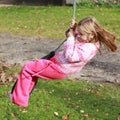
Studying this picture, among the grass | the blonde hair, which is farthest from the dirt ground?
the blonde hair

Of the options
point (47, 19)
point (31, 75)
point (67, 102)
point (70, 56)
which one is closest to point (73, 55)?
point (70, 56)

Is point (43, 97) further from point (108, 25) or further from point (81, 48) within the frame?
point (108, 25)

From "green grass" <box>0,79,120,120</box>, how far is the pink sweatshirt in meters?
1.58

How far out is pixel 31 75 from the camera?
18.5 ft

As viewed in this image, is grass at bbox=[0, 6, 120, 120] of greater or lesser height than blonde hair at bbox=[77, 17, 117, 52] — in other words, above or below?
below

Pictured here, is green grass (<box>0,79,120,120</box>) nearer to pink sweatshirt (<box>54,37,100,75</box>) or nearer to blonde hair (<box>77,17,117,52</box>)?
pink sweatshirt (<box>54,37,100,75</box>)

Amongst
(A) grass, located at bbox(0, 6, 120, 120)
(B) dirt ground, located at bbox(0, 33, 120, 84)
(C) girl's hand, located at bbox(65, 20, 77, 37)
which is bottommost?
(B) dirt ground, located at bbox(0, 33, 120, 84)

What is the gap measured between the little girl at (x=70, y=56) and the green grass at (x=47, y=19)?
8.25m

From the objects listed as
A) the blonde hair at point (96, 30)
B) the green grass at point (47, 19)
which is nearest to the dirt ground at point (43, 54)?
the green grass at point (47, 19)

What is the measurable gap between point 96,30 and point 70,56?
1.35ft

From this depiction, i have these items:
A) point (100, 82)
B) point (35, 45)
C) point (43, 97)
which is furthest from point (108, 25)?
point (43, 97)

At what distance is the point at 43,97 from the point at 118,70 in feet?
8.75

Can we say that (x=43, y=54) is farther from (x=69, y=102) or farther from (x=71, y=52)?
(x=71, y=52)

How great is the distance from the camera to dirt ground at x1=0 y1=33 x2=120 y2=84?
962 cm
